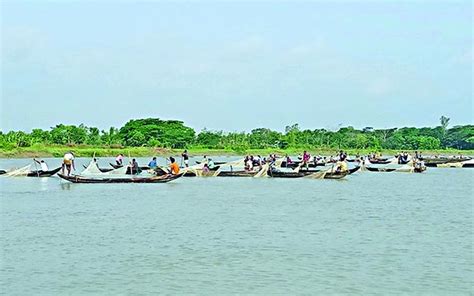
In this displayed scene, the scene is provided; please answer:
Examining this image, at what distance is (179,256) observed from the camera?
11.8 meters

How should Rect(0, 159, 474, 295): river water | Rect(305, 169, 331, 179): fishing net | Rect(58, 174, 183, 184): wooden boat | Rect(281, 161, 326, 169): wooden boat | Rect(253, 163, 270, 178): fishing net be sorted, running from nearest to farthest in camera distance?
Rect(0, 159, 474, 295): river water < Rect(58, 174, 183, 184): wooden boat < Rect(305, 169, 331, 179): fishing net < Rect(253, 163, 270, 178): fishing net < Rect(281, 161, 326, 169): wooden boat

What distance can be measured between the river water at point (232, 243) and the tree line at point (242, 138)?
38.3 meters

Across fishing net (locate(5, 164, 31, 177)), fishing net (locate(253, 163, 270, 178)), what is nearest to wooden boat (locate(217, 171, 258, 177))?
fishing net (locate(253, 163, 270, 178))

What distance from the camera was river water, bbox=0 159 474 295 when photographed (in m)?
9.94

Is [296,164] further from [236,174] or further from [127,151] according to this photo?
[127,151]

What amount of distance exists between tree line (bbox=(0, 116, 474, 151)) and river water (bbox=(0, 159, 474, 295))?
3834 centimetres

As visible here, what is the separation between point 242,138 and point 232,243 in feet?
204

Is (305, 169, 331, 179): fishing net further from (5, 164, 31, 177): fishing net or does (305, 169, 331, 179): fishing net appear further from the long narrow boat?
(5, 164, 31, 177): fishing net

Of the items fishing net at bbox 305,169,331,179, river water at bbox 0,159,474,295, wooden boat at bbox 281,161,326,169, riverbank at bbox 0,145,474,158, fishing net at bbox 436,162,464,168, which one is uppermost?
riverbank at bbox 0,145,474,158

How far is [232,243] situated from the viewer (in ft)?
43.0

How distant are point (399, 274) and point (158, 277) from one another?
366cm

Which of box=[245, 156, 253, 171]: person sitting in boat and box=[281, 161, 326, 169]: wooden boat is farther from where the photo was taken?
box=[281, 161, 326, 169]: wooden boat

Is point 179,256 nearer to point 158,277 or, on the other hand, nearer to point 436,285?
point 158,277

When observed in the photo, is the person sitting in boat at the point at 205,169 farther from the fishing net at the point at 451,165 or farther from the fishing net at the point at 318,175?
the fishing net at the point at 451,165
